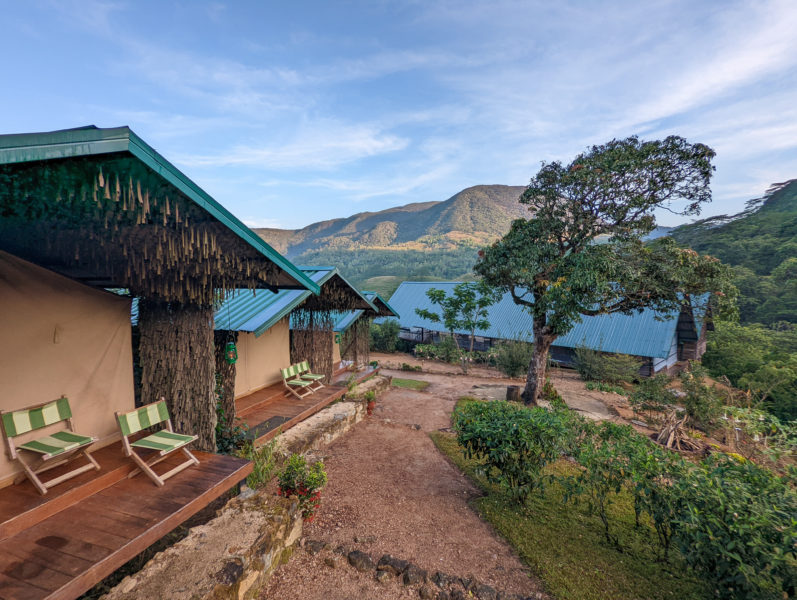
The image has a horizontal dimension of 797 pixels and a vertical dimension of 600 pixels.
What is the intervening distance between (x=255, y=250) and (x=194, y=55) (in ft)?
40.1

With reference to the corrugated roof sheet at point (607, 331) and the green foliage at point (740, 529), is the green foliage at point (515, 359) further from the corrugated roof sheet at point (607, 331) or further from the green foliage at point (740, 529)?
the green foliage at point (740, 529)

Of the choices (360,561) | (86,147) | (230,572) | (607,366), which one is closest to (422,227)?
(607,366)

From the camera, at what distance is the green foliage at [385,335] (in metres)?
23.9

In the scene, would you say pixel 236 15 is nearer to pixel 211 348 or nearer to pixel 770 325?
pixel 211 348

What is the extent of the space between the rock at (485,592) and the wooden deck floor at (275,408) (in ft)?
13.8

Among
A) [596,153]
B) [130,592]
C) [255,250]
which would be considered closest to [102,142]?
[255,250]

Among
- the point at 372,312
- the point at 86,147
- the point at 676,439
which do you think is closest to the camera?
the point at 86,147

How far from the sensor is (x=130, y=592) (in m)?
2.85

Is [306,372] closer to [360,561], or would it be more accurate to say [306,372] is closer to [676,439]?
[360,561]

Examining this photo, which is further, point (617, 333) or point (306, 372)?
point (617, 333)

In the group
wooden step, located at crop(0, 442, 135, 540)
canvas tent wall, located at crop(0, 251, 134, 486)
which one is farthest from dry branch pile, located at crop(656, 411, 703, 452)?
canvas tent wall, located at crop(0, 251, 134, 486)

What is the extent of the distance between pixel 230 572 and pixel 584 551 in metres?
4.25

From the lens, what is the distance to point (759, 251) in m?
32.6

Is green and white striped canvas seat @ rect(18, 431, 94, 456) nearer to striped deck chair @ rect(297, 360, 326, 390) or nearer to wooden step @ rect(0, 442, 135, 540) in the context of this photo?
wooden step @ rect(0, 442, 135, 540)
